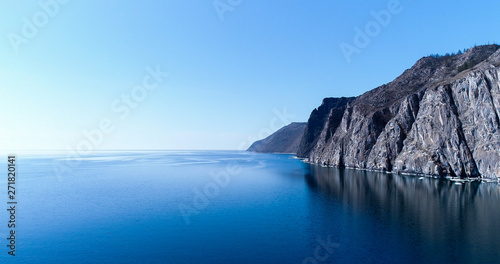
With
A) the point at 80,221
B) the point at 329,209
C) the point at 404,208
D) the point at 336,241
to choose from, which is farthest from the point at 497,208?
the point at 80,221

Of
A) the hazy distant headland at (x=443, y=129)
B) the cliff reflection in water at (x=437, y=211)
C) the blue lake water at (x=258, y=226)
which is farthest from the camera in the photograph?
the hazy distant headland at (x=443, y=129)

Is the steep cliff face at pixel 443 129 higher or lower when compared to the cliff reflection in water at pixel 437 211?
higher

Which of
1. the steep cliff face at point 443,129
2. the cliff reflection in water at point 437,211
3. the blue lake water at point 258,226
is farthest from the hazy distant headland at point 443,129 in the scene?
the blue lake water at point 258,226

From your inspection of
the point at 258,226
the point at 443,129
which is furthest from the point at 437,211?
the point at 443,129

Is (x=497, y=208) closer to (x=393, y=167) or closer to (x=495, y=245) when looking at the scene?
(x=495, y=245)

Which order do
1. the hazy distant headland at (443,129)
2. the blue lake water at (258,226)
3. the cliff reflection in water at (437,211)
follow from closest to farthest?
the blue lake water at (258,226) → the cliff reflection in water at (437,211) → the hazy distant headland at (443,129)

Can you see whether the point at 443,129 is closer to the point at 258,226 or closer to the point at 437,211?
the point at 437,211

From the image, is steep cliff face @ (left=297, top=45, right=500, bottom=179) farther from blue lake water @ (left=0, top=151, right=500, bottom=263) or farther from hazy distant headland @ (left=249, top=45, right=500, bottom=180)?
blue lake water @ (left=0, top=151, right=500, bottom=263)

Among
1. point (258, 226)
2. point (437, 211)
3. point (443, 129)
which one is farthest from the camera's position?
point (443, 129)

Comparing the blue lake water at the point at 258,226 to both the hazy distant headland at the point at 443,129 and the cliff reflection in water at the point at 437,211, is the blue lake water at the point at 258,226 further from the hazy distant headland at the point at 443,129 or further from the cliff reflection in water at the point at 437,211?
the hazy distant headland at the point at 443,129

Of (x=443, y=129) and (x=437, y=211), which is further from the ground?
(x=443, y=129)
